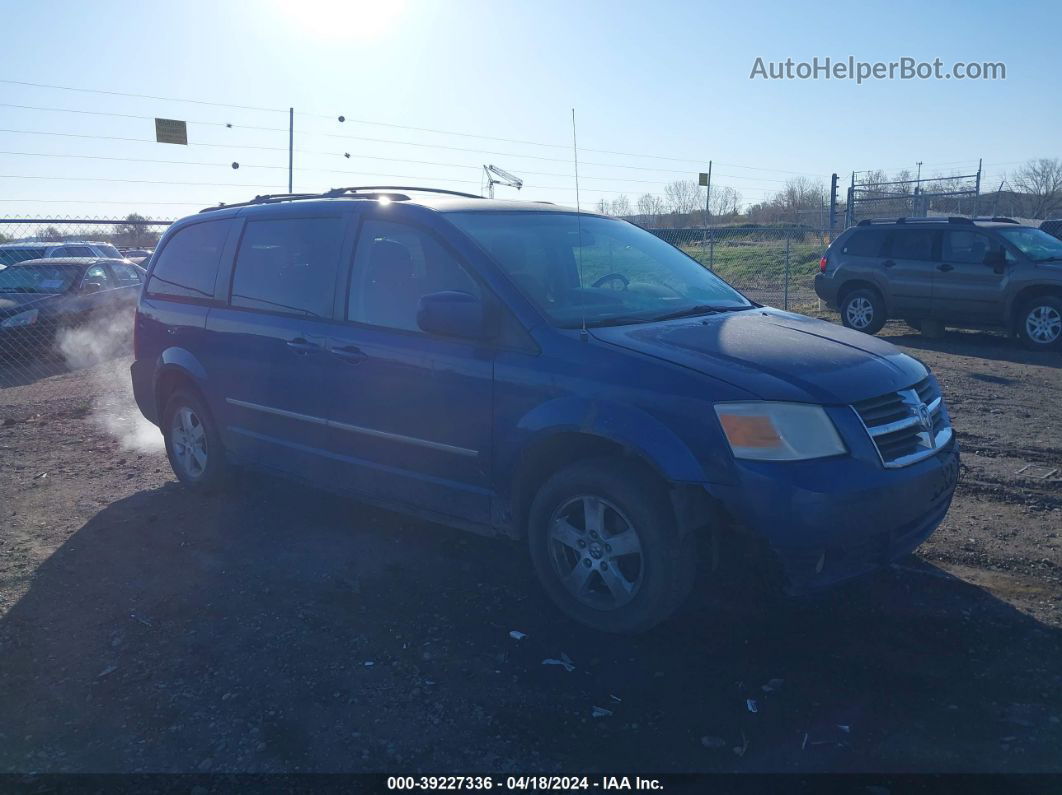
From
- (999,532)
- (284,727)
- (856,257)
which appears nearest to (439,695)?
(284,727)

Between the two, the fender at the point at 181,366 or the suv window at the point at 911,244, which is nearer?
the fender at the point at 181,366

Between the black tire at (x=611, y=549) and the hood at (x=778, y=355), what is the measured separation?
55cm

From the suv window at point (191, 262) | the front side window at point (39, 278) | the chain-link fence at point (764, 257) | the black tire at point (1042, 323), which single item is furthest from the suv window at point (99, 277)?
the black tire at point (1042, 323)

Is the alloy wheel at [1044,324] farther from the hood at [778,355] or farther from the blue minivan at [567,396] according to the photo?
the hood at [778,355]

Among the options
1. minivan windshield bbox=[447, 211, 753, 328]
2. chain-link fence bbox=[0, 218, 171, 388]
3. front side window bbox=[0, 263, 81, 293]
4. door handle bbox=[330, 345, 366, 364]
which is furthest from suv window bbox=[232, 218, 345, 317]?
front side window bbox=[0, 263, 81, 293]

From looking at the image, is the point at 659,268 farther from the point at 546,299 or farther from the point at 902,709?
the point at 902,709

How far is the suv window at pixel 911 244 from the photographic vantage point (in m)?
13.1

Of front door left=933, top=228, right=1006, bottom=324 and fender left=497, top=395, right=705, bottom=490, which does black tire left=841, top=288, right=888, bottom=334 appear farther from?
fender left=497, top=395, right=705, bottom=490

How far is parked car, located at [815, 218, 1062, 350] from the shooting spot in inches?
473

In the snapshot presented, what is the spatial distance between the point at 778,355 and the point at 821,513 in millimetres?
780

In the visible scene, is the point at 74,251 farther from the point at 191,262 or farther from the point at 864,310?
the point at 864,310

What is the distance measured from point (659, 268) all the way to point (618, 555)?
1889 mm

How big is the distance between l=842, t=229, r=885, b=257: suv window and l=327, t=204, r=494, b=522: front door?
35.7ft

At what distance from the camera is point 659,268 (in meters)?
5.02
